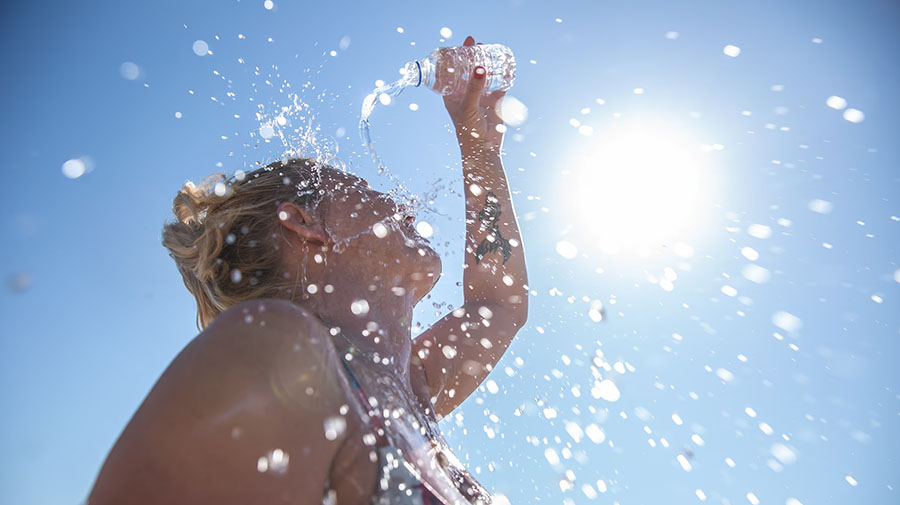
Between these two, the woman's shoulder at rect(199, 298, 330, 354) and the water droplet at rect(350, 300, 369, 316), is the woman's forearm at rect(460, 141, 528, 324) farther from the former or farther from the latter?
the woman's shoulder at rect(199, 298, 330, 354)

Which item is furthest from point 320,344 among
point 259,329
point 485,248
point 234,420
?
point 485,248

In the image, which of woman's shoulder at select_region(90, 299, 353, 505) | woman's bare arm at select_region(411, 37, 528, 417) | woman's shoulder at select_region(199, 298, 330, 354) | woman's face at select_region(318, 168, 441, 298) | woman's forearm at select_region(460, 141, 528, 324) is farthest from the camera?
woman's forearm at select_region(460, 141, 528, 324)

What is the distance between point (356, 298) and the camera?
2955 millimetres

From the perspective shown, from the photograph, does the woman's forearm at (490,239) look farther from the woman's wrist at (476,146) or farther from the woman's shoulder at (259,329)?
the woman's shoulder at (259,329)

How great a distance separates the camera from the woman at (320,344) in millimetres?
1481

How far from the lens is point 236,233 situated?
10.5ft

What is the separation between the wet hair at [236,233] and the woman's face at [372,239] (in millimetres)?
151

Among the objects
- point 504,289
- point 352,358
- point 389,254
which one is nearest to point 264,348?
point 352,358

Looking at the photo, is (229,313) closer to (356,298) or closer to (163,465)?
(163,465)

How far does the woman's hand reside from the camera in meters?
4.08

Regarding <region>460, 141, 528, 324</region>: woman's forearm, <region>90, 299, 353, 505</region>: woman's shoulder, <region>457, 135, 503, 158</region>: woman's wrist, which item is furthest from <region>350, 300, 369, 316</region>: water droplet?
<region>457, 135, 503, 158</region>: woman's wrist

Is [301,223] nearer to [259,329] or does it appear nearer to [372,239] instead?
[372,239]

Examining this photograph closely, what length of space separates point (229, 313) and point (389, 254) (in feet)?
4.60

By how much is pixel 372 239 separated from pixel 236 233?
845 millimetres
